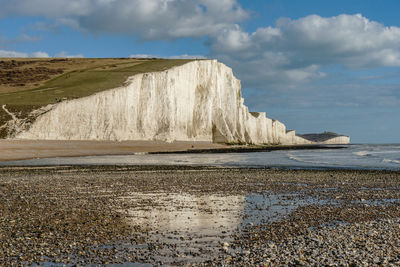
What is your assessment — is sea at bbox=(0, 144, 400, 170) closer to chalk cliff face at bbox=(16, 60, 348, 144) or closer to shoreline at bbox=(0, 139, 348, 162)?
shoreline at bbox=(0, 139, 348, 162)

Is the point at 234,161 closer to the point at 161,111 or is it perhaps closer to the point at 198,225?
the point at 198,225

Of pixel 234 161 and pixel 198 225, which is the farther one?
pixel 234 161

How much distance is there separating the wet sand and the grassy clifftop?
3401 centimetres

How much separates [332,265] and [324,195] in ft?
25.8

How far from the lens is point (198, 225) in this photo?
27.9 feet

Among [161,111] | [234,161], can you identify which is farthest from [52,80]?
[234,161]

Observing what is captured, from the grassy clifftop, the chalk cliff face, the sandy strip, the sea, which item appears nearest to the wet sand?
the sea

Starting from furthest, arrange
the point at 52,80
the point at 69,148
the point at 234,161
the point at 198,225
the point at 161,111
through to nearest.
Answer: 1. the point at 52,80
2. the point at 161,111
3. the point at 69,148
4. the point at 234,161
5. the point at 198,225

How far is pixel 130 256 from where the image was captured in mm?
6234

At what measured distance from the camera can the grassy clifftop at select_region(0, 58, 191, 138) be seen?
46.9 meters

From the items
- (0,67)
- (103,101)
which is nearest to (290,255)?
(103,101)

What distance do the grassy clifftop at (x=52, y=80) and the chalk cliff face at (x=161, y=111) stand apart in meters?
1.98

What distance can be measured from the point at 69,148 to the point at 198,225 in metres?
33.8

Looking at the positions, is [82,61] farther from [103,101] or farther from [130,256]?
[130,256]
